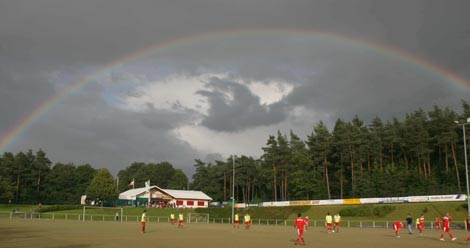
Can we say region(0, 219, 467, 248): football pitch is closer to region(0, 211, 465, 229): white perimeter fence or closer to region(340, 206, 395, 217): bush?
region(0, 211, 465, 229): white perimeter fence

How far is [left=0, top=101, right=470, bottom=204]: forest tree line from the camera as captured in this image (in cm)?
8075

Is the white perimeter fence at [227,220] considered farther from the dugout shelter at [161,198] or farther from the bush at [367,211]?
the dugout shelter at [161,198]

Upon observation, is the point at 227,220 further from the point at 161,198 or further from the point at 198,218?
the point at 161,198

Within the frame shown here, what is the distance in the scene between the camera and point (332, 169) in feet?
316

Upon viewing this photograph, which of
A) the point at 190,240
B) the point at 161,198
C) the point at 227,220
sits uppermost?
the point at 161,198

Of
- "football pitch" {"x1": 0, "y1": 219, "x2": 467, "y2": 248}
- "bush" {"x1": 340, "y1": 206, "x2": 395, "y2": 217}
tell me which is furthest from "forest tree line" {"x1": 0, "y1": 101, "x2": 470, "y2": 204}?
"football pitch" {"x1": 0, "y1": 219, "x2": 467, "y2": 248}

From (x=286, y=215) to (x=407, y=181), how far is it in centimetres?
2563

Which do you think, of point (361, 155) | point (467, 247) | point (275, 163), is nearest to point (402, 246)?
point (467, 247)

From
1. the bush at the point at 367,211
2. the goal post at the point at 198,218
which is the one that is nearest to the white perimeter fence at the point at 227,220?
the goal post at the point at 198,218

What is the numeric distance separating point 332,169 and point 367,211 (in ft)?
105

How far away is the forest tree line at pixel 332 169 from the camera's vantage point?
265 ft

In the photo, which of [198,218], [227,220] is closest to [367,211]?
[227,220]

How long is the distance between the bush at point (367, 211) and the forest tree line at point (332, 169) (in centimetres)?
1455

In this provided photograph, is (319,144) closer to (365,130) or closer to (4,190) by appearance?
(365,130)
